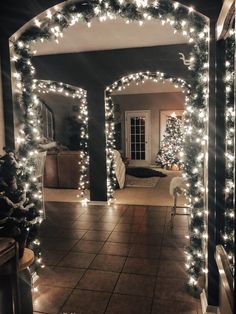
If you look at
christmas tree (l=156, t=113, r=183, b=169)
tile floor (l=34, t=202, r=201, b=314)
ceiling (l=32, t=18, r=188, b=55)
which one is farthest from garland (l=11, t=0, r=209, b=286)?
christmas tree (l=156, t=113, r=183, b=169)

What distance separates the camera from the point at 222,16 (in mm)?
2193

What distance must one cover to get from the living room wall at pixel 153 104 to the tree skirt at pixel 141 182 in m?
3.12

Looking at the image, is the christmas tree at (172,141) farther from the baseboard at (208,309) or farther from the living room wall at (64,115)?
the baseboard at (208,309)

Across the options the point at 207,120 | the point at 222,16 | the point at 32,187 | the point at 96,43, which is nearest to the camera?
the point at 222,16

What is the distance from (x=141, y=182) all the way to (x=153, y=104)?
4.53 meters

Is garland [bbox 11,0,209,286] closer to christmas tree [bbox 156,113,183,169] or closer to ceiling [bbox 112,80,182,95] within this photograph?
christmas tree [bbox 156,113,183,169]

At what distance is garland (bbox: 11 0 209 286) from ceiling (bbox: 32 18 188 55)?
1.08m

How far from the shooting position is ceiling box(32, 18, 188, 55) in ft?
14.4

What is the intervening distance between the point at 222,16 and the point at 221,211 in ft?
5.11

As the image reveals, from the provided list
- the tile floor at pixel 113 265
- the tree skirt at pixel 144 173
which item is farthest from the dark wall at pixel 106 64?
the tree skirt at pixel 144 173

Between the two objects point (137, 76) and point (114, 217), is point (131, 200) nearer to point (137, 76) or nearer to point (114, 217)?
point (114, 217)

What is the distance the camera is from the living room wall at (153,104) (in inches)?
464

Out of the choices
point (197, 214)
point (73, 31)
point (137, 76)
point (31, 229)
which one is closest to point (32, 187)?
point (31, 229)

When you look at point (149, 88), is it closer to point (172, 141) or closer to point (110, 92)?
point (172, 141)
